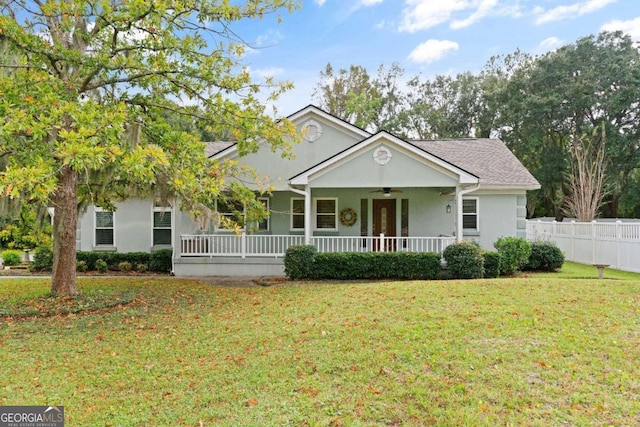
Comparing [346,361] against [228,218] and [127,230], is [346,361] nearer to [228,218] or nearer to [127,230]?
[228,218]

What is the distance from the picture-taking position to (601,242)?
49.3 ft

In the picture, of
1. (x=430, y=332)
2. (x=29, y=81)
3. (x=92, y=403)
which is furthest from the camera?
(x=29, y=81)

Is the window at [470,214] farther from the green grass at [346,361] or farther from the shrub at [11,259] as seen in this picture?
the shrub at [11,259]

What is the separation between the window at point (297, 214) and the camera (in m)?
15.7

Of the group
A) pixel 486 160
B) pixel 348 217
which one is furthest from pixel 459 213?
pixel 486 160

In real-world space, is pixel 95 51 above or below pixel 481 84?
below

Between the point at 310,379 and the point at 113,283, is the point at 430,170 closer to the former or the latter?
the point at 310,379

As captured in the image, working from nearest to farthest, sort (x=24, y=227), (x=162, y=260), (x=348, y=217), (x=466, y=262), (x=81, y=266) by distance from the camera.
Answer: (x=466, y=262) → (x=162, y=260) → (x=81, y=266) → (x=348, y=217) → (x=24, y=227)

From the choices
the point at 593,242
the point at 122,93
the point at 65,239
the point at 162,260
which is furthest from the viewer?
the point at 593,242

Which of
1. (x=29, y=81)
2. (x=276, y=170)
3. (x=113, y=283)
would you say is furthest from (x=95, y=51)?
(x=276, y=170)

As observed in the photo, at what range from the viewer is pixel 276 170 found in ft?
50.2

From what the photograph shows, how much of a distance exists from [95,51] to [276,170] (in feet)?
25.5

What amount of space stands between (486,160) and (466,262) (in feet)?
19.9

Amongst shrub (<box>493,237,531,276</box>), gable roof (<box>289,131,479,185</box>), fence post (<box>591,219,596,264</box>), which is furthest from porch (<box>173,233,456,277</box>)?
fence post (<box>591,219,596,264</box>)
